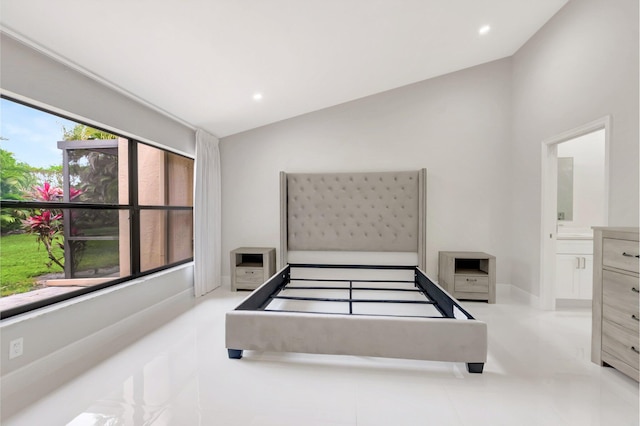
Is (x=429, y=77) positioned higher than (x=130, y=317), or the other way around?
(x=429, y=77)

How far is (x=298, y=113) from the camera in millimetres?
3840

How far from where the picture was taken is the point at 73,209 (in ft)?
6.98

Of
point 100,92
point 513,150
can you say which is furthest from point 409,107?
point 100,92

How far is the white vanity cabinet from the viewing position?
120 inches

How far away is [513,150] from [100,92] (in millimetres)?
A: 4636

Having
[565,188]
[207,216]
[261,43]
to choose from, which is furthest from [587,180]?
[207,216]

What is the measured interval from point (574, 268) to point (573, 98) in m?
1.87

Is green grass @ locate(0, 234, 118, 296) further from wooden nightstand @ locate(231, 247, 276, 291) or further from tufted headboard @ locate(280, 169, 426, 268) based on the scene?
tufted headboard @ locate(280, 169, 426, 268)

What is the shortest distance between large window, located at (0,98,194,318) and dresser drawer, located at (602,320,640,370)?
158 inches

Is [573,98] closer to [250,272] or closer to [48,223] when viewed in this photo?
[250,272]

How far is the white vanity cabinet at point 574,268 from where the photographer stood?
3059 millimetres

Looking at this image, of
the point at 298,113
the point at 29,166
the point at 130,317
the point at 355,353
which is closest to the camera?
the point at 355,353

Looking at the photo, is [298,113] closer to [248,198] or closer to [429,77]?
[248,198]

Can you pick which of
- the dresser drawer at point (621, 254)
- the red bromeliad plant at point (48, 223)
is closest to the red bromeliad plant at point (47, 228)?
the red bromeliad plant at point (48, 223)
